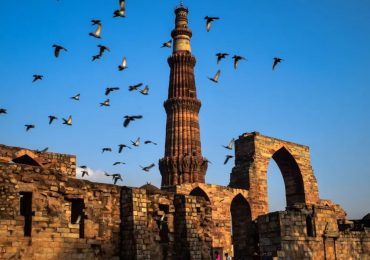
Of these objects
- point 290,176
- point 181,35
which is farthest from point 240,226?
point 181,35

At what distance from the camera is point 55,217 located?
38.0 ft

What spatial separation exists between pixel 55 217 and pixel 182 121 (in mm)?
25406

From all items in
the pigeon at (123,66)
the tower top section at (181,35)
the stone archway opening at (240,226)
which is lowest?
the stone archway opening at (240,226)

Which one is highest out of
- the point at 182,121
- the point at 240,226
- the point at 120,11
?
the point at 182,121

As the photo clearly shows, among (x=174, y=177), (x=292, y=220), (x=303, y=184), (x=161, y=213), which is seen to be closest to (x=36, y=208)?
(x=161, y=213)

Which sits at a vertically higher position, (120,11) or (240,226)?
(120,11)

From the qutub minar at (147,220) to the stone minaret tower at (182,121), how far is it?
33.9ft

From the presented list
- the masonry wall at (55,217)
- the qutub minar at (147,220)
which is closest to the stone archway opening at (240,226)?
the qutub minar at (147,220)

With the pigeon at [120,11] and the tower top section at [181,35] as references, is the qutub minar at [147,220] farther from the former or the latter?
the tower top section at [181,35]

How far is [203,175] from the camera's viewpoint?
36781mm

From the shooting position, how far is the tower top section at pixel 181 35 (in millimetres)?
38844

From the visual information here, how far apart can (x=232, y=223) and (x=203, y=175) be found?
11094 mm

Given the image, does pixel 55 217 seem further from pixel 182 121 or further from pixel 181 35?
pixel 181 35

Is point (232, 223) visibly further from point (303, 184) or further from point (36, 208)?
point (36, 208)
